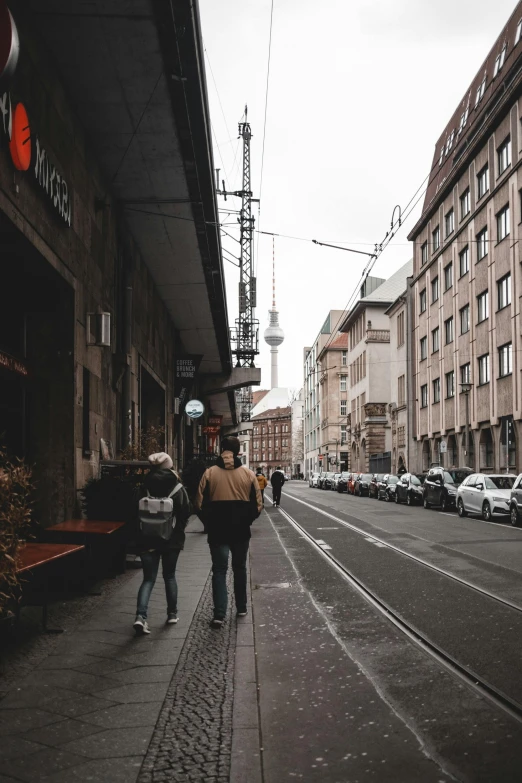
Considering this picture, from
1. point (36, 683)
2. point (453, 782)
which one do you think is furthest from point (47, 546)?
point (453, 782)

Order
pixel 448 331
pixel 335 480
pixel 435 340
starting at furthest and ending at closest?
pixel 335 480 → pixel 435 340 → pixel 448 331

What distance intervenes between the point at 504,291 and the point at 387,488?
11.6m

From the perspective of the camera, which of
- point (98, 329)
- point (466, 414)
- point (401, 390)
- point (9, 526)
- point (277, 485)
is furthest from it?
point (401, 390)

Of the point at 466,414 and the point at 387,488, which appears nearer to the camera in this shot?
the point at 466,414

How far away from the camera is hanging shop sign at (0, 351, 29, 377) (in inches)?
377

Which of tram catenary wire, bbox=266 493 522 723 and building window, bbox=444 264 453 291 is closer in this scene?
tram catenary wire, bbox=266 493 522 723

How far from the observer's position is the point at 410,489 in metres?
37.2

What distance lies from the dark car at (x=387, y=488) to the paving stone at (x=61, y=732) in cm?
3769

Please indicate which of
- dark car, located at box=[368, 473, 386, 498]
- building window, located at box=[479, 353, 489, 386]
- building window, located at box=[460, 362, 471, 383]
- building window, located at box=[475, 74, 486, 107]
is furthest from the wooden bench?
building window, located at box=[475, 74, 486, 107]

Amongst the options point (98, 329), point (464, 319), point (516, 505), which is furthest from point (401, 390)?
point (98, 329)

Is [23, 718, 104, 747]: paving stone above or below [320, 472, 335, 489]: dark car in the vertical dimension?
above

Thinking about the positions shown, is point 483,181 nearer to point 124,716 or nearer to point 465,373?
point 465,373

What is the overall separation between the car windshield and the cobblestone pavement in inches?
799

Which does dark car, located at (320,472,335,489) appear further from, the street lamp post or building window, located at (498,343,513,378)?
building window, located at (498,343,513,378)
